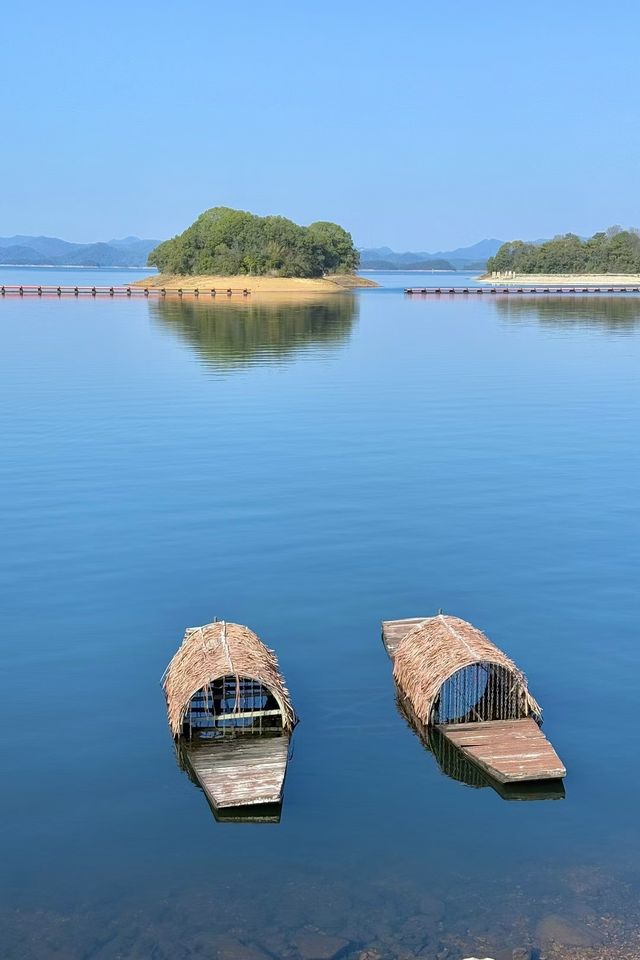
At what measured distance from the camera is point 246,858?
16.9 m

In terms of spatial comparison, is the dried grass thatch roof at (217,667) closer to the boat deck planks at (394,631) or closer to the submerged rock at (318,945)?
the boat deck planks at (394,631)

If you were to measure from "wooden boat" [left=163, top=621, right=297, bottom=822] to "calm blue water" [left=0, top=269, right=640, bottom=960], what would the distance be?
485mm

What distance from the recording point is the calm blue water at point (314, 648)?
1577 cm

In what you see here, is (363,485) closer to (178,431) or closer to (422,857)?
(178,431)

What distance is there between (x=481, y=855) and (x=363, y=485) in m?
24.5

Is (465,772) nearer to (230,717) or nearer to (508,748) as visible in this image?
(508,748)

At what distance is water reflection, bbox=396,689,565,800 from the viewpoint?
62.1 feet

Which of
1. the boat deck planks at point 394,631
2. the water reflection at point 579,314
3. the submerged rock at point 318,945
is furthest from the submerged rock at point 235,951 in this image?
the water reflection at point 579,314

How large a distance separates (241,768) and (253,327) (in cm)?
10649

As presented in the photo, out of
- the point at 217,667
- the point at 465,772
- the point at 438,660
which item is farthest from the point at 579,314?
the point at 217,667

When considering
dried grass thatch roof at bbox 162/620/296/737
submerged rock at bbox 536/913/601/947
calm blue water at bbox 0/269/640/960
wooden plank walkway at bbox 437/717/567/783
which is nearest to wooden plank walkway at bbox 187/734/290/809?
calm blue water at bbox 0/269/640/960

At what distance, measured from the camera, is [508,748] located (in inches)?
778

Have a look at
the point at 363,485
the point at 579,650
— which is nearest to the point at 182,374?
the point at 363,485

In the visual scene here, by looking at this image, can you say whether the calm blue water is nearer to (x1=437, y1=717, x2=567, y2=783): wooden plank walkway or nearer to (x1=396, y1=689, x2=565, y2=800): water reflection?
(x1=396, y1=689, x2=565, y2=800): water reflection
